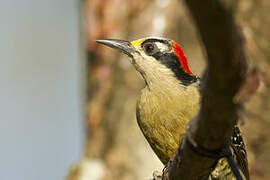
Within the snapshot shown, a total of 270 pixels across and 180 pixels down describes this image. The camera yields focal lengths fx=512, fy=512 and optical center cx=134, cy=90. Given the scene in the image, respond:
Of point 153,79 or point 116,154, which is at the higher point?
point 153,79

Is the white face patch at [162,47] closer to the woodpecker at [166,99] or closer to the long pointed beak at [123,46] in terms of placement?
the woodpecker at [166,99]

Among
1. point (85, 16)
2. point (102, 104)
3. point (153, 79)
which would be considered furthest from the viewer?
point (85, 16)

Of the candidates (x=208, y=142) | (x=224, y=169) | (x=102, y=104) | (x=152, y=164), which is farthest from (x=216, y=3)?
(x=102, y=104)

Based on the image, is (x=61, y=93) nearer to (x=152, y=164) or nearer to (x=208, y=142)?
(x=152, y=164)

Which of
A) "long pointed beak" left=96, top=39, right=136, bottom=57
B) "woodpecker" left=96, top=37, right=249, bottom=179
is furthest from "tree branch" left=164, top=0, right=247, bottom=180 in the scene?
"long pointed beak" left=96, top=39, right=136, bottom=57

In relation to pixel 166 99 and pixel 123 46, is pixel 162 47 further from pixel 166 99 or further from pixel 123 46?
pixel 166 99

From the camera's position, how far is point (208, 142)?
2.40 m

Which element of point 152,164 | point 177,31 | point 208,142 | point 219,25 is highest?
point 177,31

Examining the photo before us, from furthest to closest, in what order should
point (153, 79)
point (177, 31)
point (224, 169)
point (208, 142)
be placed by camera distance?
1. point (177, 31)
2. point (153, 79)
3. point (224, 169)
4. point (208, 142)

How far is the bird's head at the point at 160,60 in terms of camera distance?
4.17 metres

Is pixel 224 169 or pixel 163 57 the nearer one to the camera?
pixel 224 169

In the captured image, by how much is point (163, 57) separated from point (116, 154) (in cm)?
327

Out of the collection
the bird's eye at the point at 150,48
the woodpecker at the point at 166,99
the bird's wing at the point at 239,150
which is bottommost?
the bird's wing at the point at 239,150

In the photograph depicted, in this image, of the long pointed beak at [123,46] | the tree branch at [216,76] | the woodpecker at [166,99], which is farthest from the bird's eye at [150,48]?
the tree branch at [216,76]
